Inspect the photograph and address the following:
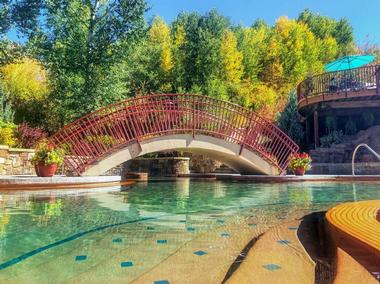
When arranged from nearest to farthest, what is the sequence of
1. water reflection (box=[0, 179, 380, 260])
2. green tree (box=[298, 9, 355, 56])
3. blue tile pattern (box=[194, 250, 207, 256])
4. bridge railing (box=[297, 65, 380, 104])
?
1. blue tile pattern (box=[194, 250, 207, 256])
2. water reflection (box=[0, 179, 380, 260])
3. bridge railing (box=[297, 65, 380, 104])
4. green tree (box=[298, 9, 355, 56])

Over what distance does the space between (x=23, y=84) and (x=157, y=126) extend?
10.8 metres

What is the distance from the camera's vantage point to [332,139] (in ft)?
59.3

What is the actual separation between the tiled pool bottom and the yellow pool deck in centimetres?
49

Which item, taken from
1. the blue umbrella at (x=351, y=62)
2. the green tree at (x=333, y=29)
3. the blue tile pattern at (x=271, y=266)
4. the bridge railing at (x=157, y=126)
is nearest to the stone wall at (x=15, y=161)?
the bridge railing at (x=157, y=126)

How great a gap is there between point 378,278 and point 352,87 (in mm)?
16673

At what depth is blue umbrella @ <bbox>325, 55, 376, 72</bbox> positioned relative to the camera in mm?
18562

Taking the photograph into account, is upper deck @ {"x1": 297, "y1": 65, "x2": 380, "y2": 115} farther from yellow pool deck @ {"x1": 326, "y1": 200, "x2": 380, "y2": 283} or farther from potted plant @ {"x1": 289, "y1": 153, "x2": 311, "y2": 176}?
yellow pool deck @ {"x1": 326, "y1": 200, "x2": 380, "y2": 283}

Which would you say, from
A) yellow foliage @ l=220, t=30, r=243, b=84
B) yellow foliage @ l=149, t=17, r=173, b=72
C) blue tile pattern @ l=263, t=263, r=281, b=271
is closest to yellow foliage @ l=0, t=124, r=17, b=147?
blue tile pattern @ l=263, t=263, r=281, b=271

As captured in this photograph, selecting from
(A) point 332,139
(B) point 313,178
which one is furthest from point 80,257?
(A) point 332,139

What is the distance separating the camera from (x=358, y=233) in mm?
2928

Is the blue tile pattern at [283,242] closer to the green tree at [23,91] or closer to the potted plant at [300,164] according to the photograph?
the potted plant at [300,164]

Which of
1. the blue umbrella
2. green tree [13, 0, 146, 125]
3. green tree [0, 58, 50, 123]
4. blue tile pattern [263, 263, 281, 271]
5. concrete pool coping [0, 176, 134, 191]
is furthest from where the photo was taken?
the blue umbrella

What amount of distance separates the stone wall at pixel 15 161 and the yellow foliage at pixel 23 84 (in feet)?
22.4

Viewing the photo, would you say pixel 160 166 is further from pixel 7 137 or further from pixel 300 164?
pixel 7 137
